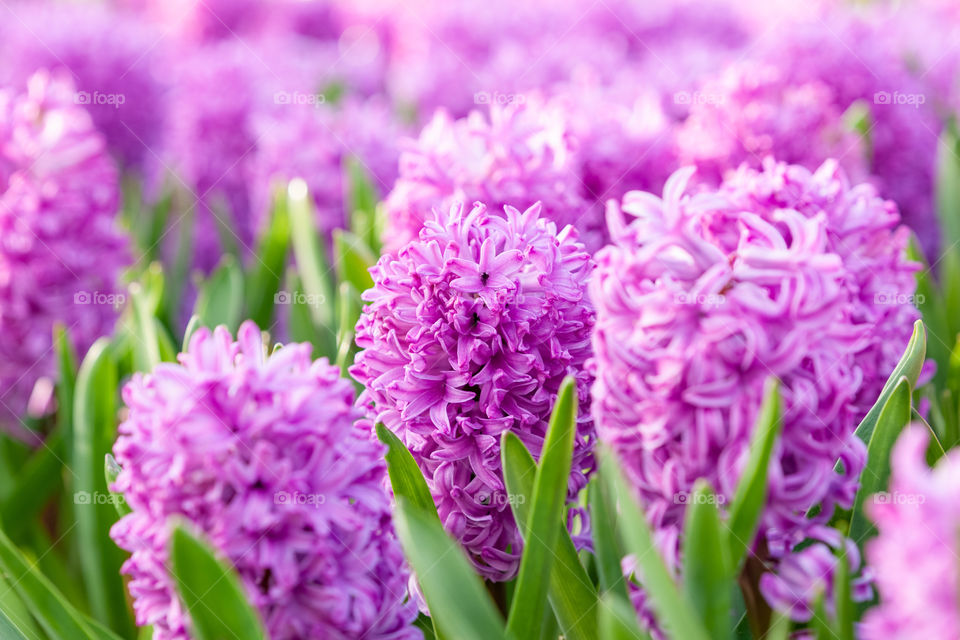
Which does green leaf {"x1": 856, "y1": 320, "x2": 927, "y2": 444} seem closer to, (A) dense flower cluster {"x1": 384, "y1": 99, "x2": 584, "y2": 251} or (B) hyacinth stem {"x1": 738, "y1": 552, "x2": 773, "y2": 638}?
(B) hyacinth stem {"x1": 738, "y1": 552, "x2": 773, "y2": 638}

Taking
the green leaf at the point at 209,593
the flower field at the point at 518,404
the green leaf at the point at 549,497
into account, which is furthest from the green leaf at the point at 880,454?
the green leaf at the point at 209,593

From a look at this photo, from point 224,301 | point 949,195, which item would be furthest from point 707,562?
point 949,195

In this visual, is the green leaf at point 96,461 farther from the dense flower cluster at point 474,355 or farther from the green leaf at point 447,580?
the green leaf at point 447,580

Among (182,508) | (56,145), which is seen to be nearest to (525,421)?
(182,508)

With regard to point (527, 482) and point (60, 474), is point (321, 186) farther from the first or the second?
point (527, 482)

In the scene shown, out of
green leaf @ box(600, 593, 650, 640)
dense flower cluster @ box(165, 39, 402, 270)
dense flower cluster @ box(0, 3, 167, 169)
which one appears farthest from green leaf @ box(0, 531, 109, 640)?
dense flower cluster @ box(0, 3, 167, 169)
